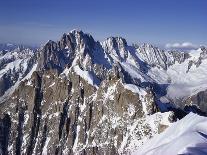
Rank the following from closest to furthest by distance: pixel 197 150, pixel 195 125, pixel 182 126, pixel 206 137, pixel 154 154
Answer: pixel 197 150
pixel 154 154
pixel 206 137
pixel 195 125
pixel 182 126

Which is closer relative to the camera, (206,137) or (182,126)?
(206,137)

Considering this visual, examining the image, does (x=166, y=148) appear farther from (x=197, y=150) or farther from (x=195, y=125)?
(x=195, y=125)

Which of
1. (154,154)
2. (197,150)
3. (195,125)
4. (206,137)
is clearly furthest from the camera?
(195,125)

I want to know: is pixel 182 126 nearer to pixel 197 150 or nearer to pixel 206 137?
pixel 206 137

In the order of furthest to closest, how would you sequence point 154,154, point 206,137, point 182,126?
point 182,126 < point 206,137 < point 154,154

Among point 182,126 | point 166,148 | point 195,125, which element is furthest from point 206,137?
point 182,126

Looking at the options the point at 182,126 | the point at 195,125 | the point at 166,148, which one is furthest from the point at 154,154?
the point at 182,126

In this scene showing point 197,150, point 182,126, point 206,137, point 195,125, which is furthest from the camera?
point 182,126

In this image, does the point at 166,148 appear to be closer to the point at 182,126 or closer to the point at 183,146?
A: the point at 183,146

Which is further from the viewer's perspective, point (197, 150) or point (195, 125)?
point (195, 125)
